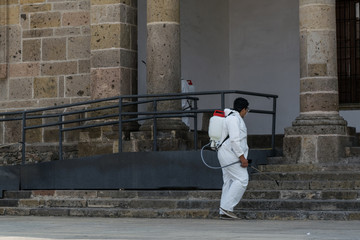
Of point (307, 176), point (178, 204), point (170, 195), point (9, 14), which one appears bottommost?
point (178, 204)

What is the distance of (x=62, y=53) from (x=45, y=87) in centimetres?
73

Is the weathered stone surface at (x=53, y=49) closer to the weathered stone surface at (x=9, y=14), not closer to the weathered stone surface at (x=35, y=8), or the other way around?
the weathered stone surface at (x=35, y=8)

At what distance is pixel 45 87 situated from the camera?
17953 millimetres

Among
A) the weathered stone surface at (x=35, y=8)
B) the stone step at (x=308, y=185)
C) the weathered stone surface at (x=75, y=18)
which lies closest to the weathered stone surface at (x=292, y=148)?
the stone step at (x=308, y=185)

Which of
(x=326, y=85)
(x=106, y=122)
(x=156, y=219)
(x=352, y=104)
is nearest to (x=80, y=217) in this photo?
(x=156, y=219)

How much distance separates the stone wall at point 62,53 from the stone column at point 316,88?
10.9 feet

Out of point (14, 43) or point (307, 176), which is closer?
point (307, 176)

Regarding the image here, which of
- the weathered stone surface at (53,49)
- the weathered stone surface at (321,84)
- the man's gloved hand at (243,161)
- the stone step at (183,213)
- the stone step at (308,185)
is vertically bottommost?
A: the stone step at (183,213)

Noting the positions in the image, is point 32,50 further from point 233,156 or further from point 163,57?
point 233,156

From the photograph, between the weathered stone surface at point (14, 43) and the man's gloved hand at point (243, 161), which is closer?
the man's gloved hand at point (243, 161)

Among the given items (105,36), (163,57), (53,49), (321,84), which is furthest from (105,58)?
(321,84)

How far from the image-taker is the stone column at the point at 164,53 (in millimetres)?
16031

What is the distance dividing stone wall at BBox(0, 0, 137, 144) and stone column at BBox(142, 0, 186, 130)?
30.6 inches

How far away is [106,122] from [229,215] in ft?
13.2
